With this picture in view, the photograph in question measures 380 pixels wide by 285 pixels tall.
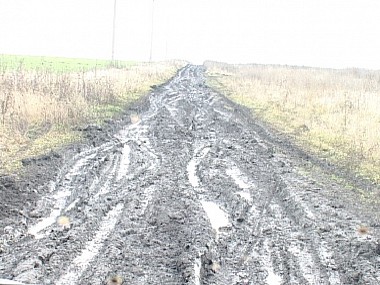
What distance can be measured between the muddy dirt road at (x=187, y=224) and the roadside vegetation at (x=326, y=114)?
4.78 ft

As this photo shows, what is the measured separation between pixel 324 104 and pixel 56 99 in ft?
32.4

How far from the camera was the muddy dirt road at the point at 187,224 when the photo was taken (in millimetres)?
5156

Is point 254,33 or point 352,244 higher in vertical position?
point 254,33

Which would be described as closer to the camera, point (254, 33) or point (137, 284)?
point (137, 284)

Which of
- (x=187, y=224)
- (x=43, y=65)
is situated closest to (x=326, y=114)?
(x=187, y=224)

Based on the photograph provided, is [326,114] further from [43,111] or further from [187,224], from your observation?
[187,224]

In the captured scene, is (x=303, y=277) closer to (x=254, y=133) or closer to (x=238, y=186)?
(x=238, y=186)

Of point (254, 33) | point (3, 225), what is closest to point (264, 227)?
point (3, 225)

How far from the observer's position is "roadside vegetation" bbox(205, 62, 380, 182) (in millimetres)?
11570

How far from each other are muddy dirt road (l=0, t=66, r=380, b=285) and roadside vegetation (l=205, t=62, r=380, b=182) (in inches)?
57.4

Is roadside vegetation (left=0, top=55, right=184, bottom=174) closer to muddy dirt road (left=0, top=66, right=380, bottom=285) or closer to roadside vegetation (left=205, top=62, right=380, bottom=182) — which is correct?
muddy dirt road (left=0, top=66, right=380, bottom=285)

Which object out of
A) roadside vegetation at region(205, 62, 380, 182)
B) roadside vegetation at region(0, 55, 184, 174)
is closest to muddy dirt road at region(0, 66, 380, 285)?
roadside vegetation at region(0, 55, 184, 174)

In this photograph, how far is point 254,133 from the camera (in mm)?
13844

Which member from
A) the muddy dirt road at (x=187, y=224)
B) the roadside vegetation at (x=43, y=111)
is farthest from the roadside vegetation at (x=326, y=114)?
the roadside vegetation at (x=43, y=111)
